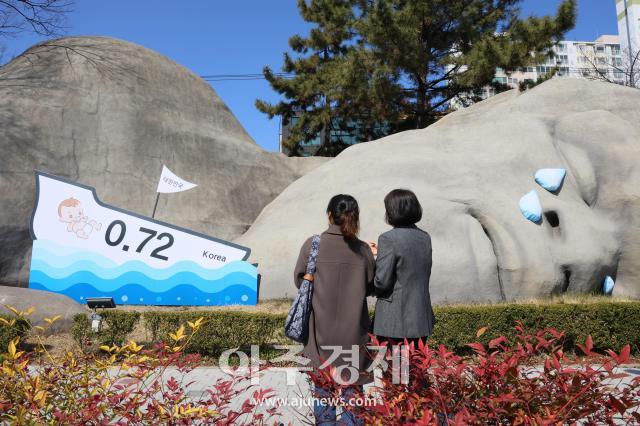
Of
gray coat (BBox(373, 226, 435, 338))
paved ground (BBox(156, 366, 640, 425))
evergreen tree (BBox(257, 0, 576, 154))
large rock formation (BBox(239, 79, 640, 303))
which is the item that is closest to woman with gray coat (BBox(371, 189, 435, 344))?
gray coat (BBox(373, 226, 435, 338))

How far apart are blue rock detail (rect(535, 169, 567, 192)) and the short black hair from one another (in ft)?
23.6

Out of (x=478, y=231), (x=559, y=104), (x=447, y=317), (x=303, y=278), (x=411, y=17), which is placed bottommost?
(x=447, y=317)

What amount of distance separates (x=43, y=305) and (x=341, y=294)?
5.86 meters

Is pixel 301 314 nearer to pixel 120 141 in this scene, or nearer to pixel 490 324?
pixel 490 324

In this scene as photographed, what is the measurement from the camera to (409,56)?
17.0 m

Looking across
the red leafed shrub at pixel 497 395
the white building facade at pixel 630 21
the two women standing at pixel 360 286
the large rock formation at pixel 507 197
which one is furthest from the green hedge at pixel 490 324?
the white building facade at pixel 630 21

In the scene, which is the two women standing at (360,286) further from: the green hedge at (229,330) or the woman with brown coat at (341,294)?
the green hedge at (229,330)

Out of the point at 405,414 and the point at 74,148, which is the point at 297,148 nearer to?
the point at 74,148

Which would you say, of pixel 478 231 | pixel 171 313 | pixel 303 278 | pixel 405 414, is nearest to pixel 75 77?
pixel 171 313

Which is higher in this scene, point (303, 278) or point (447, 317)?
point (303, 278)

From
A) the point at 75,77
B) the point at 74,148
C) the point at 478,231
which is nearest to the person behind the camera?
the point at 478,231

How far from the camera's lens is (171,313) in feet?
21.5

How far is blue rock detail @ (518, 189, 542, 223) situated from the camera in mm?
8609

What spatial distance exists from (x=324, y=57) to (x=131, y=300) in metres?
17.5
